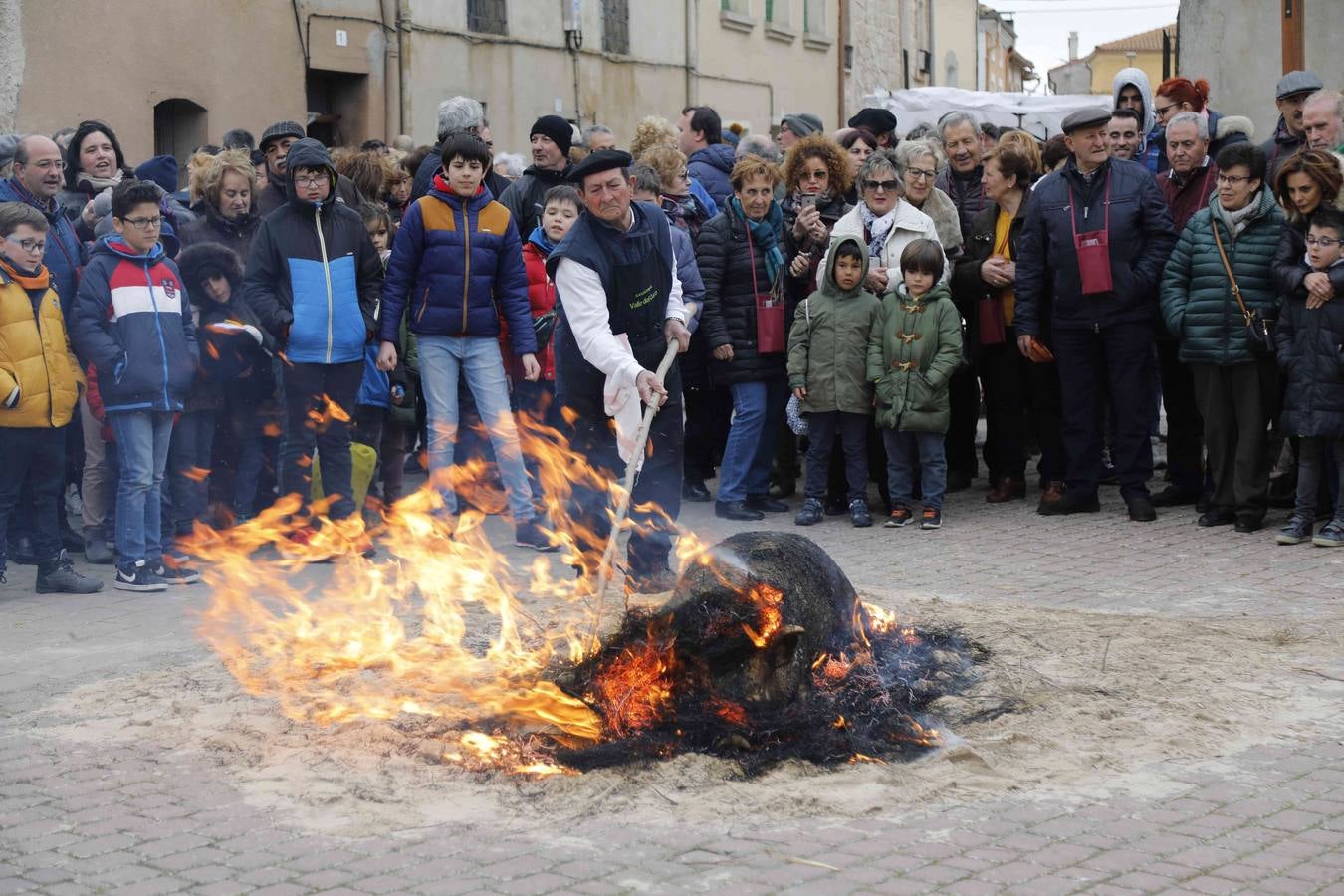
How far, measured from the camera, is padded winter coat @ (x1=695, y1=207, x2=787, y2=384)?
11.2 m

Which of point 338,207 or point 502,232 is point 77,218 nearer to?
point 338,207

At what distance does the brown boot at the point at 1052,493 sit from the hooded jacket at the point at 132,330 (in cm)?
572

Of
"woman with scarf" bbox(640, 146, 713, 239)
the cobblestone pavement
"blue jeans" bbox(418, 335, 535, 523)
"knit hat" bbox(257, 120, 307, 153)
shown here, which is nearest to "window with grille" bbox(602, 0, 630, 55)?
"woman with scarf" bbox(640, 146, 713, 239)

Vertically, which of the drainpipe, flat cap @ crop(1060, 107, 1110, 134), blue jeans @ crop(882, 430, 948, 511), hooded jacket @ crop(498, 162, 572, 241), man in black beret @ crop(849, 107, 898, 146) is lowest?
blue jeans @ crop(882, 430, 948, 511)

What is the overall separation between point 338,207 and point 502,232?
999mm

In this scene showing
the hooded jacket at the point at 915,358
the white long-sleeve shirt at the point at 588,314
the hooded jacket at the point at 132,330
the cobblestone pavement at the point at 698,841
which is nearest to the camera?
the cobblestone pavement at the point at 698,841

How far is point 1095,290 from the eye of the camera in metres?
10.6

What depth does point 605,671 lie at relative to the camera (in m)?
6.42

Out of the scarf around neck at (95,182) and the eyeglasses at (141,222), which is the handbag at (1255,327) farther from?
the scarf around neck at (95,182)

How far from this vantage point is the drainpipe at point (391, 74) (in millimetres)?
23422

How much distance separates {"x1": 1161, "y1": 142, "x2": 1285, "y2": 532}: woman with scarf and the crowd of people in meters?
0.02

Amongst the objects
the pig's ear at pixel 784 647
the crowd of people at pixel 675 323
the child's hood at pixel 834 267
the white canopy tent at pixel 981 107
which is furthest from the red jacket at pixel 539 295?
the white canopy tent at pixel 981 107

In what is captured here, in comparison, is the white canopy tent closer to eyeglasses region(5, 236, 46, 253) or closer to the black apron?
the black apron

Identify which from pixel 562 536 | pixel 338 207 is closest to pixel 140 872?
pixel 562 536
